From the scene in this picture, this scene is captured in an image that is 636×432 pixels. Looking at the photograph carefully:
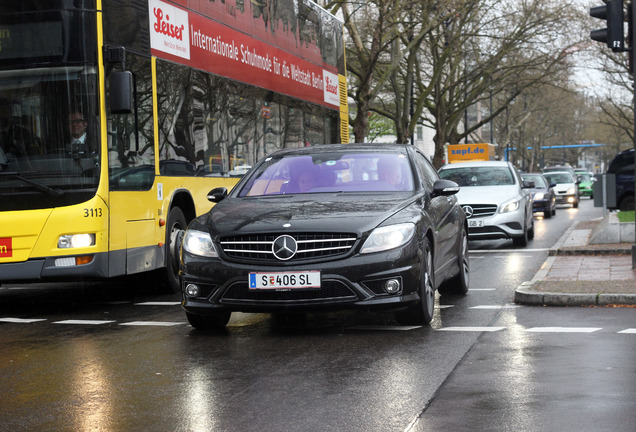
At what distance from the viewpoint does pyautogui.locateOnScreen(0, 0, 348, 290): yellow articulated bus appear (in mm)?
10203

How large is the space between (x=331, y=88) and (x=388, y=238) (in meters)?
12.2

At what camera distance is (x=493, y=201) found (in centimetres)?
1897

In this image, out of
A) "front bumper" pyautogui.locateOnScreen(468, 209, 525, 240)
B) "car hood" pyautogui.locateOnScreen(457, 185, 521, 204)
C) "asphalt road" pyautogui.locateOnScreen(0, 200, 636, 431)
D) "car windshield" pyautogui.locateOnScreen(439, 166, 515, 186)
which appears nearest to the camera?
"asphalt road" pyautogui.locateOnScreen(0, 200, 636, 431)

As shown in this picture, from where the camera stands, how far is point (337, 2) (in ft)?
95.5

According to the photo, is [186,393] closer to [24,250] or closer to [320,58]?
[24,250]

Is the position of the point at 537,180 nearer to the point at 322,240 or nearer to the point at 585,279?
the point at 585,279

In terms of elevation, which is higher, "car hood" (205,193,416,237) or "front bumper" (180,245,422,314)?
"car hood" (205,193,416,237)

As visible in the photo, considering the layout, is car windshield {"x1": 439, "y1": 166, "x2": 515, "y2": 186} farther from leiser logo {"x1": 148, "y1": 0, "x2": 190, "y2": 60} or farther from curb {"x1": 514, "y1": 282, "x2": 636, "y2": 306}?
curb {"x1": 514, "y1": 282, "x2": 636, "y2": 306}

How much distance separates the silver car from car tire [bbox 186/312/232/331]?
10.1 meters

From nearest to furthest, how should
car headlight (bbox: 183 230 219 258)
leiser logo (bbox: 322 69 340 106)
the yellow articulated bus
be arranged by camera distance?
1. car headlight (bbox: 183 230 219 258)
2. the yellow articulated bus
3. leiser logo (bbox: 322 69 340 106)

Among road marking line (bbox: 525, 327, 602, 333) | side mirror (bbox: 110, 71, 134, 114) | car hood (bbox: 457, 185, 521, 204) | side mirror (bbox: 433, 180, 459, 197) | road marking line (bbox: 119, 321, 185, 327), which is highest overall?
side mirror (bbox: 110, 71, 134, 114)

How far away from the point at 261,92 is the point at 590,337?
8.44 meters

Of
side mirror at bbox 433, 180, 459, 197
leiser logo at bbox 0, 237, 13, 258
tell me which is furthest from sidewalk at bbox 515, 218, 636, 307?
leiser logo at bbox 0, 237, 13, 258

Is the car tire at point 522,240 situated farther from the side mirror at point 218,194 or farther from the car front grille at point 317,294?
the car front grille at point 317,294
